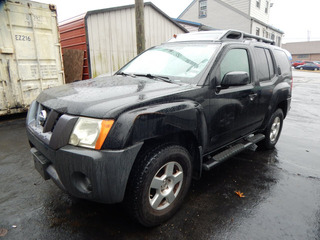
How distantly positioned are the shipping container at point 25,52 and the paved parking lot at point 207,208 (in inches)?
105

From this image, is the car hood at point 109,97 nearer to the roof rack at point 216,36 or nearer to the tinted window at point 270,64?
the roof rack at point 216,36

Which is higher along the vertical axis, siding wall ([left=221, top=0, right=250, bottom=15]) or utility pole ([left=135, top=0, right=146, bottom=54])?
siding wall ([left=221, top=0, right=250, bottom=15])

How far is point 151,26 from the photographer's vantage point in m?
10.1

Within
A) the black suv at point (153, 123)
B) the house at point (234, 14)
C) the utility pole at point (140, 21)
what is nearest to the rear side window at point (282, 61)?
the black suv at point (153, 123)

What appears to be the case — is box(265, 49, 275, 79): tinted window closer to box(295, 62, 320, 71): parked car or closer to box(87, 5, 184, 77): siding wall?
box(87, 5, 184, 77): siding wall

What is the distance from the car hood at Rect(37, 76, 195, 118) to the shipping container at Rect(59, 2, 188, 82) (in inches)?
228

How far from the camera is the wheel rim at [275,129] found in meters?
4.18

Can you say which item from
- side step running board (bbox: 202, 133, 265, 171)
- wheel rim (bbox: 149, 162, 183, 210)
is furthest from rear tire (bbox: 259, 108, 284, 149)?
Answer: wheel rim (bbox: 149, 162, 183, 210)

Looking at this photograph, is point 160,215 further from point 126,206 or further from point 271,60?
point 271,60

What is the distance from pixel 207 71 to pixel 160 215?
1576mm

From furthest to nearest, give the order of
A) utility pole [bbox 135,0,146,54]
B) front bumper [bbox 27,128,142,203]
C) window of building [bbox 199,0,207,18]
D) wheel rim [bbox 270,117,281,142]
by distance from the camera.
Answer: window of building [bbox 199,0,207,18]
utility pole [bbox 135,0,146,54]
wheel rim [bbox 270,117,281,142]
front bumper [bbox 27,128,142,203]

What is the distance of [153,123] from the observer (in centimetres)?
193

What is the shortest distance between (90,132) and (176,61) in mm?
1575

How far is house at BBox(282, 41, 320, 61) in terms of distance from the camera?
49.1 metres
